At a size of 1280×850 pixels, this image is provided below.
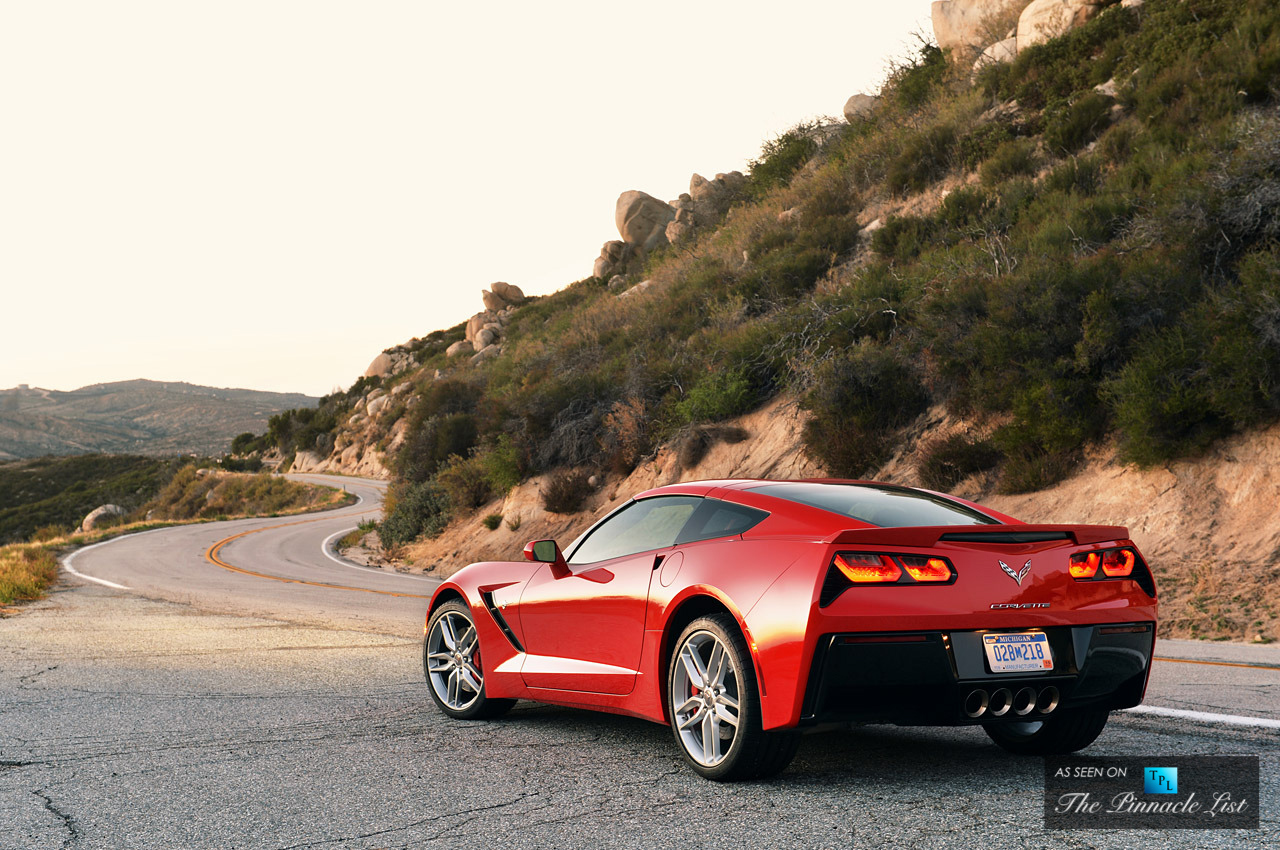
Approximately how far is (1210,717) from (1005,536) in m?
2.44

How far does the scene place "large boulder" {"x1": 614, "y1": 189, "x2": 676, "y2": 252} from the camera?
190 feet

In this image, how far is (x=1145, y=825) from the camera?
374 cm

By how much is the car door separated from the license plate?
1654 mm

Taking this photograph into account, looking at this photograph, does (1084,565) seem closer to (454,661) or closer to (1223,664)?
(454,661)

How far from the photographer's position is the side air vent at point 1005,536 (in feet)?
13.9

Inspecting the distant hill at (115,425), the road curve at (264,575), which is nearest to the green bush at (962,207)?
the road curve at (264,575)

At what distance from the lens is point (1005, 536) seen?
171 inches

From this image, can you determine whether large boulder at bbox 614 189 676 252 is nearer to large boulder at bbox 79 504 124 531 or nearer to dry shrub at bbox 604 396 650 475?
large boulder at bbox 79 504 124 531

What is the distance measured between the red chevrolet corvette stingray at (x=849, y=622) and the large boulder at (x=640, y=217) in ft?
175

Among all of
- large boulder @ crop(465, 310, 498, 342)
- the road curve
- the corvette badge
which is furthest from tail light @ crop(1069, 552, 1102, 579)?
large boulder @ crop(465, 310, 498, 342)

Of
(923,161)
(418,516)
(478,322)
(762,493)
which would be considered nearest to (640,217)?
(478,322)

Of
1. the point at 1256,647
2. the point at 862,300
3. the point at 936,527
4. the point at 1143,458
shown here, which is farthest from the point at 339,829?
the point at 862,300

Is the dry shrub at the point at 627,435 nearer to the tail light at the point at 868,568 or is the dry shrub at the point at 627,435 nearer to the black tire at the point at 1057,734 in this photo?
the black tire at the point at 1057,734

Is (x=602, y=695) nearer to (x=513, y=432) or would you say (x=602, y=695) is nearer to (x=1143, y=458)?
(x=1143, y=458)
